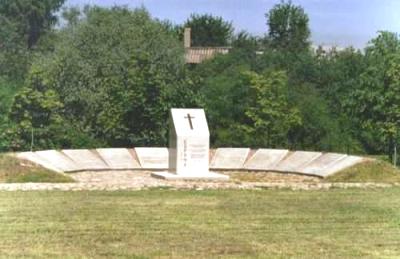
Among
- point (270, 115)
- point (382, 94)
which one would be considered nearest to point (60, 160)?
point (270, 115)

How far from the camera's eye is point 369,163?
13672 mm

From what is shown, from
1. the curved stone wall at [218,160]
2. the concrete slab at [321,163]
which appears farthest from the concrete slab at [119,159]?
the concrete slab at [321,163]

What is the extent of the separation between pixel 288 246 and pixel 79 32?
17966mm

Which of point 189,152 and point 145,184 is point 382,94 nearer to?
point 189,152

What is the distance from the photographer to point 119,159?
49.9 feet

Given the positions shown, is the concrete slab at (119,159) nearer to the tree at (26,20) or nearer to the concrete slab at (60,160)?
the concrete slab at (60,160)

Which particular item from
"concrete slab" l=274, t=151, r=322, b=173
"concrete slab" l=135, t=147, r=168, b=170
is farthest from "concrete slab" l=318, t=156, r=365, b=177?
"concrete slab" l=135, t=147, r=168, b=170

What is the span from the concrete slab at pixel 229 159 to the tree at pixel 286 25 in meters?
16.0

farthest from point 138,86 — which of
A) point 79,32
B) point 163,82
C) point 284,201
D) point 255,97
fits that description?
point 284,201

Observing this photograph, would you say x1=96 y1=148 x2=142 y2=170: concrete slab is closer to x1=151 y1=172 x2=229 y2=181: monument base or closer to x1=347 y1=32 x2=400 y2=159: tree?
x1=151 y1=172 x2=229 y2=181: monument base

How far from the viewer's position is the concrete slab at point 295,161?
1478 centimetres

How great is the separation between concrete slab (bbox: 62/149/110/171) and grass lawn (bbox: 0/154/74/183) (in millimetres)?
1687

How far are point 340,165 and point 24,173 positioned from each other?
5.48 meters

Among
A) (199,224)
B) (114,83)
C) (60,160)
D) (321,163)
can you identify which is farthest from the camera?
(114,83)
